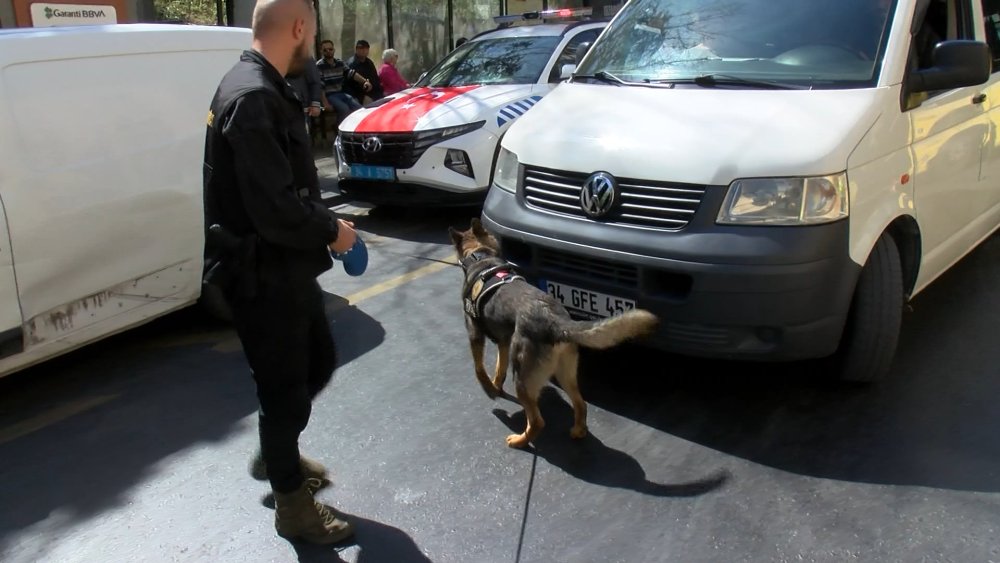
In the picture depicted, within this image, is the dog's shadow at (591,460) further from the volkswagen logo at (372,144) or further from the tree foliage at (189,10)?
the tree foliage at (189,10)

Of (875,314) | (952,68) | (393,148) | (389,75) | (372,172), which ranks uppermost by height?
(952,68)

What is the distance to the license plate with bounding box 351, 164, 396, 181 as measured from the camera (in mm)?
7277

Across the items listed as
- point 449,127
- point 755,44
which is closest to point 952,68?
point 755,44

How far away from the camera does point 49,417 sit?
3.96 m

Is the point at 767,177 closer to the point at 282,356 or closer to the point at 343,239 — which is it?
the point at 343,239

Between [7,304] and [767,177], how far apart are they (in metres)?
3.43

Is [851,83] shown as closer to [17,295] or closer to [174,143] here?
[174,143]

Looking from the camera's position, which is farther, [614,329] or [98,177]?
[98,177]

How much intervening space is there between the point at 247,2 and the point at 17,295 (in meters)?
9.03

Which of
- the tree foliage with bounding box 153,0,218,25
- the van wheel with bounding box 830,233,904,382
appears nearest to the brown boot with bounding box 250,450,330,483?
the van wheel with bounding box 830,233,904,382

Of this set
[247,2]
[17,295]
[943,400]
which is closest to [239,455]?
[17,295]

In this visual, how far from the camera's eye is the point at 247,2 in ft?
38.5

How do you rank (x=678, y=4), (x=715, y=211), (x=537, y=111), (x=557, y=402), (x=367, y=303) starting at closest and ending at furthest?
(x=715, y=211), (x=557, y=402), (x=537, y=111), (x=678, y=4), (x=367, y=303)

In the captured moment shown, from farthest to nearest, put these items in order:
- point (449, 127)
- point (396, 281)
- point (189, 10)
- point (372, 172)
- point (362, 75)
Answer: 1. point (189, 10)
2. point (362, 75)
3. point (372, 172)
4. point (449, 127)
5. point (396, 281)
